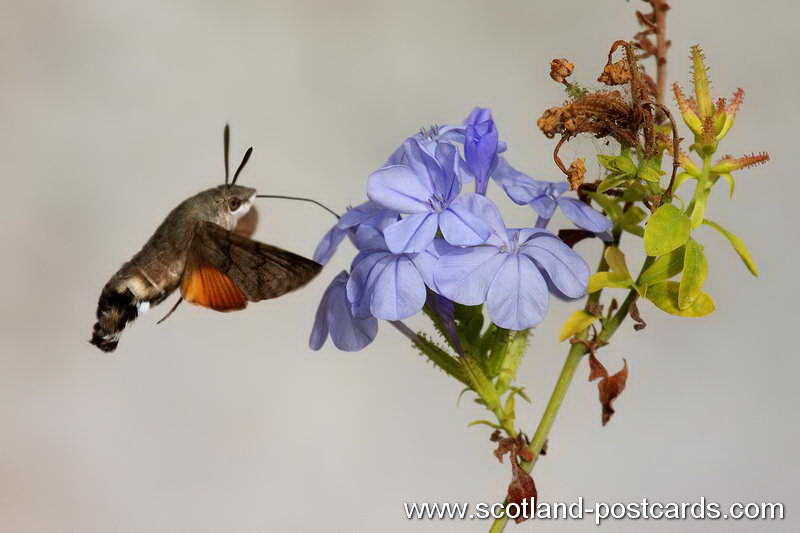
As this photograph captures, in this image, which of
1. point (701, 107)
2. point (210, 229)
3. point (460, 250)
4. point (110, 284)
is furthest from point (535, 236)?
point (110, 284)

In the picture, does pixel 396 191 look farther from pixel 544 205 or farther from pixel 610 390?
pixel 610 390

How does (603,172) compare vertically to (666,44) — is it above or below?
below

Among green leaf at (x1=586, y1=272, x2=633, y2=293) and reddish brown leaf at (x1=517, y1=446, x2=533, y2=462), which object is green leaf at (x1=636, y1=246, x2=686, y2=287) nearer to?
green leaf at (x1=586, y1=272, x2=633, y2=293)

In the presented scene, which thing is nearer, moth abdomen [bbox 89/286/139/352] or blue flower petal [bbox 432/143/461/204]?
blue flower petal [bbox 432/143/461/204]

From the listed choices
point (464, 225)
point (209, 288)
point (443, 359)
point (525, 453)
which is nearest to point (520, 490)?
point (525, 453)

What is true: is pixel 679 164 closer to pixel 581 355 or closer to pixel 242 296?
pixel 581 355

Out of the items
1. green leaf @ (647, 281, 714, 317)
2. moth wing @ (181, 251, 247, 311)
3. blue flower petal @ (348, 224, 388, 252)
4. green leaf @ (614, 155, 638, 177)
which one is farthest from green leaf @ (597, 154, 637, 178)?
moth wing @ (181, 251, 247, 311)
